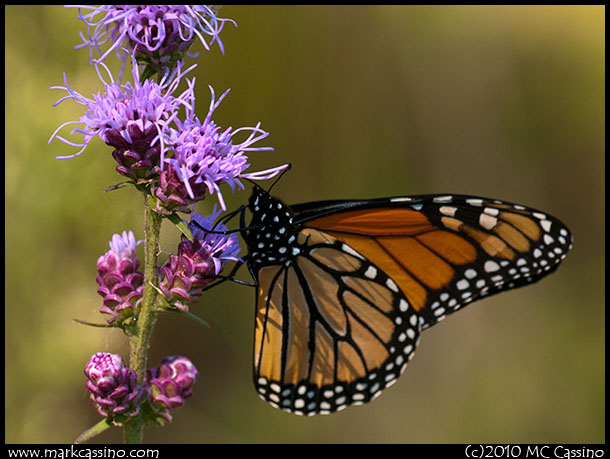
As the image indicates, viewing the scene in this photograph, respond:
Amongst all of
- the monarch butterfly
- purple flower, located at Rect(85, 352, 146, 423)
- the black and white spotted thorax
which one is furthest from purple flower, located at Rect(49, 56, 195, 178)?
the monarch butterfly

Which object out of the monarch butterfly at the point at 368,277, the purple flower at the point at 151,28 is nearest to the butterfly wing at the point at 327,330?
the monarch butterfly at the point at 368,277

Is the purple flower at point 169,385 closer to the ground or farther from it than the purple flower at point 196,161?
closer to the ground

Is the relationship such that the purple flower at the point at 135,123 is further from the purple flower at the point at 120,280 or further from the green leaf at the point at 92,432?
the green leaf at the point at 92,432

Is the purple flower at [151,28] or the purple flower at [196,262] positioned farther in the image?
the purple flower at [196,262]

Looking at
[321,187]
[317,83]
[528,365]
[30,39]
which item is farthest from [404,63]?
[30,39]

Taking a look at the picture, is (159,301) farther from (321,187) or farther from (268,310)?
(321,187)

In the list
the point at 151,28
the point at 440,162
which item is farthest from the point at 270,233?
the point at 440,162
